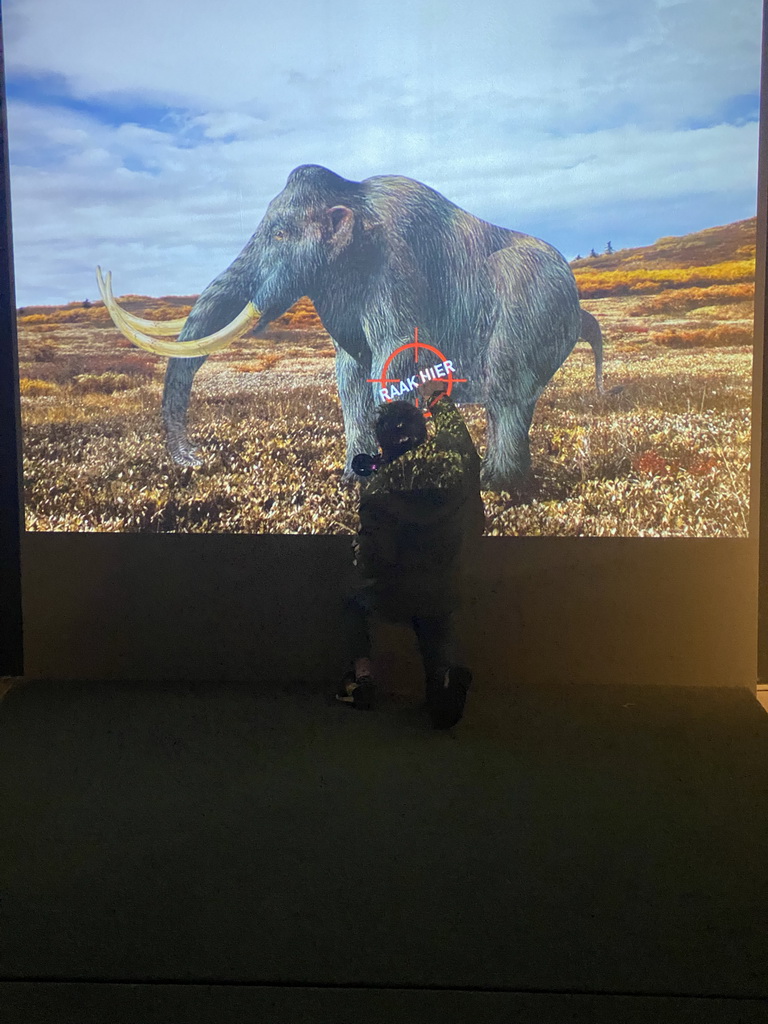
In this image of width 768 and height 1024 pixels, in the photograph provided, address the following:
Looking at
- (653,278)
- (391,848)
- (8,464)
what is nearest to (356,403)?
(653,278)

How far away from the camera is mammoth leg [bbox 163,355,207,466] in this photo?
354 centimetres

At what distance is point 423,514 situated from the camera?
328 centimetres

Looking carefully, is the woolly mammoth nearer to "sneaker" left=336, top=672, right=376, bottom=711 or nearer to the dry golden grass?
the dry golden grass

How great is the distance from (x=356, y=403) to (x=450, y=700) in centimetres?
123

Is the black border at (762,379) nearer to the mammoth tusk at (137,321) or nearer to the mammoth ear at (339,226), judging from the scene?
the mammoth ear at (339,226)

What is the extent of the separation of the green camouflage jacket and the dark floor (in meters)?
0.54

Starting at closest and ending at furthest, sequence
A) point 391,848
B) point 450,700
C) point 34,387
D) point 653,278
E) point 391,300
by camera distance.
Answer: point 391,848 → point 450,700 → point 653,278 → point 391,300 → point 34,387

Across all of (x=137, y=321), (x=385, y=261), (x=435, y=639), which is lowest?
(x=435, y=639)

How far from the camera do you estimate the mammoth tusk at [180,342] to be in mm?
3510

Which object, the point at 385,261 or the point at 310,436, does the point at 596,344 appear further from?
the point at 310,436

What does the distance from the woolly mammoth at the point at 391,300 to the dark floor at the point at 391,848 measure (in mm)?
1117

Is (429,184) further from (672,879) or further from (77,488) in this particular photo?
(672,879)

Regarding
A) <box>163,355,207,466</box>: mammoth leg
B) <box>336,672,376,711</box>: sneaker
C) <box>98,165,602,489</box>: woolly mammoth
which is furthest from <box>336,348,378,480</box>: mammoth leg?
<box>336,672,376,711</box>: sneaker

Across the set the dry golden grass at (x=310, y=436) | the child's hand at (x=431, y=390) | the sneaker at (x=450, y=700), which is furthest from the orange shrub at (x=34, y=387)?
the sneaker at (x=450, y=700)
